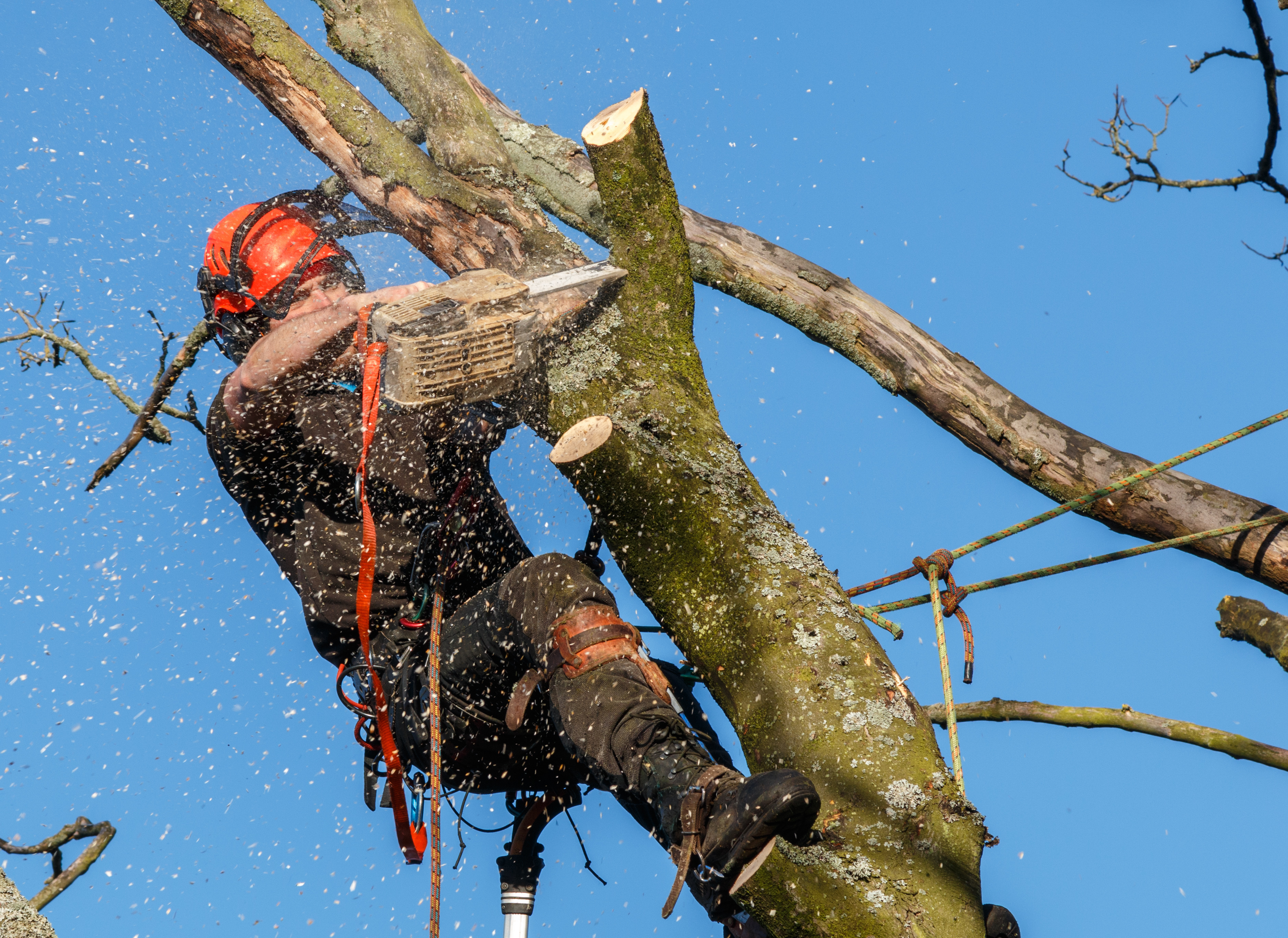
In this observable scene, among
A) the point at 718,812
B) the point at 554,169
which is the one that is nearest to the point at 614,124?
the point at 554,169

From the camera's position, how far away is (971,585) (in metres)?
2.63

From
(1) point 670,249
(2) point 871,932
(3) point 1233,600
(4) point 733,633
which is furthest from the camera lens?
(1) point 670,249

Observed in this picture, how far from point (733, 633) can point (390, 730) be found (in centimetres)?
120

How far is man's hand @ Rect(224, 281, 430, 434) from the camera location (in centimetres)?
273

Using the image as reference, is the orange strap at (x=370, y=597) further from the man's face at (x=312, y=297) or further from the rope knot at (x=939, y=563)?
the rope knot at (x=939, y=563)

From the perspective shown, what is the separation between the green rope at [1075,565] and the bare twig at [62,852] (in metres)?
2.90

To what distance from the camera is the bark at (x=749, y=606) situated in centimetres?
210

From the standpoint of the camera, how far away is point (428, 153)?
393 cm

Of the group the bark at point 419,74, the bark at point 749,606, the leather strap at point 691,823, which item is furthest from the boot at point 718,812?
the bark at point 419,74

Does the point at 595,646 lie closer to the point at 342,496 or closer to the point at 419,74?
the point at 342,496

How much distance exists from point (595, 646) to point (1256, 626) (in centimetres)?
199

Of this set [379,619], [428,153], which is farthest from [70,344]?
[379,619]

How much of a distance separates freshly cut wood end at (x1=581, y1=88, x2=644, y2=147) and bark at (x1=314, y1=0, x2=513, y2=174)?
2.74 feet

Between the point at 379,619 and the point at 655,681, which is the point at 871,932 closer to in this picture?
the point at 655,681
